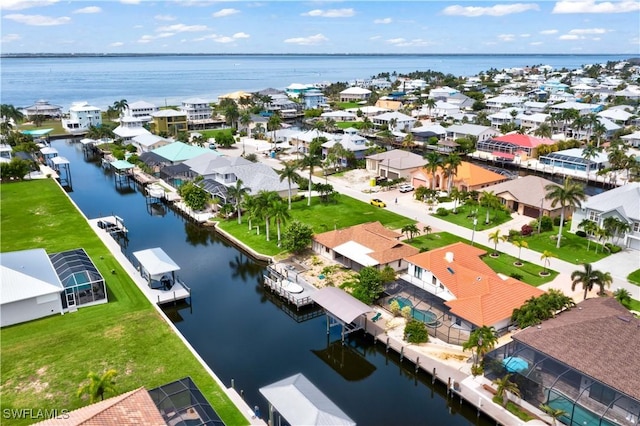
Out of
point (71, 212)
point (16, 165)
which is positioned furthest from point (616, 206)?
point (16, 165)

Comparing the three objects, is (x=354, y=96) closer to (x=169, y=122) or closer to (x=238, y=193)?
(x=169, y=122)

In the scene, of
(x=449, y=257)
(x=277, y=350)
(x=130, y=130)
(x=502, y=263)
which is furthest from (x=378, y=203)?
(x=130, y=130)

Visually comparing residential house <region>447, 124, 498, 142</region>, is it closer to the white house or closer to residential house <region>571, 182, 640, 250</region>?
residential house <region>571, 182, 640, 250</region>

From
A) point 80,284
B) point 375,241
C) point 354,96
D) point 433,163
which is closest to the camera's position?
point 80,284

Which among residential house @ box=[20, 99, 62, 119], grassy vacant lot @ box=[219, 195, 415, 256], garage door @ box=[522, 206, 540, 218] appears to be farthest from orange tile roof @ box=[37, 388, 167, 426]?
residential house @ box=[20, 99, 62, 119]

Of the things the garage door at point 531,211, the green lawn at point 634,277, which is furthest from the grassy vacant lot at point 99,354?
the garage door at point 531,211

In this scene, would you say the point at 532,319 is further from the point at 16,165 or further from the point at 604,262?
the point at 16,165

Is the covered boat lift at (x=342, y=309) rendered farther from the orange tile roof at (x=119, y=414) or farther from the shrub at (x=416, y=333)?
the orange tile roof at (x=119, y=414)
